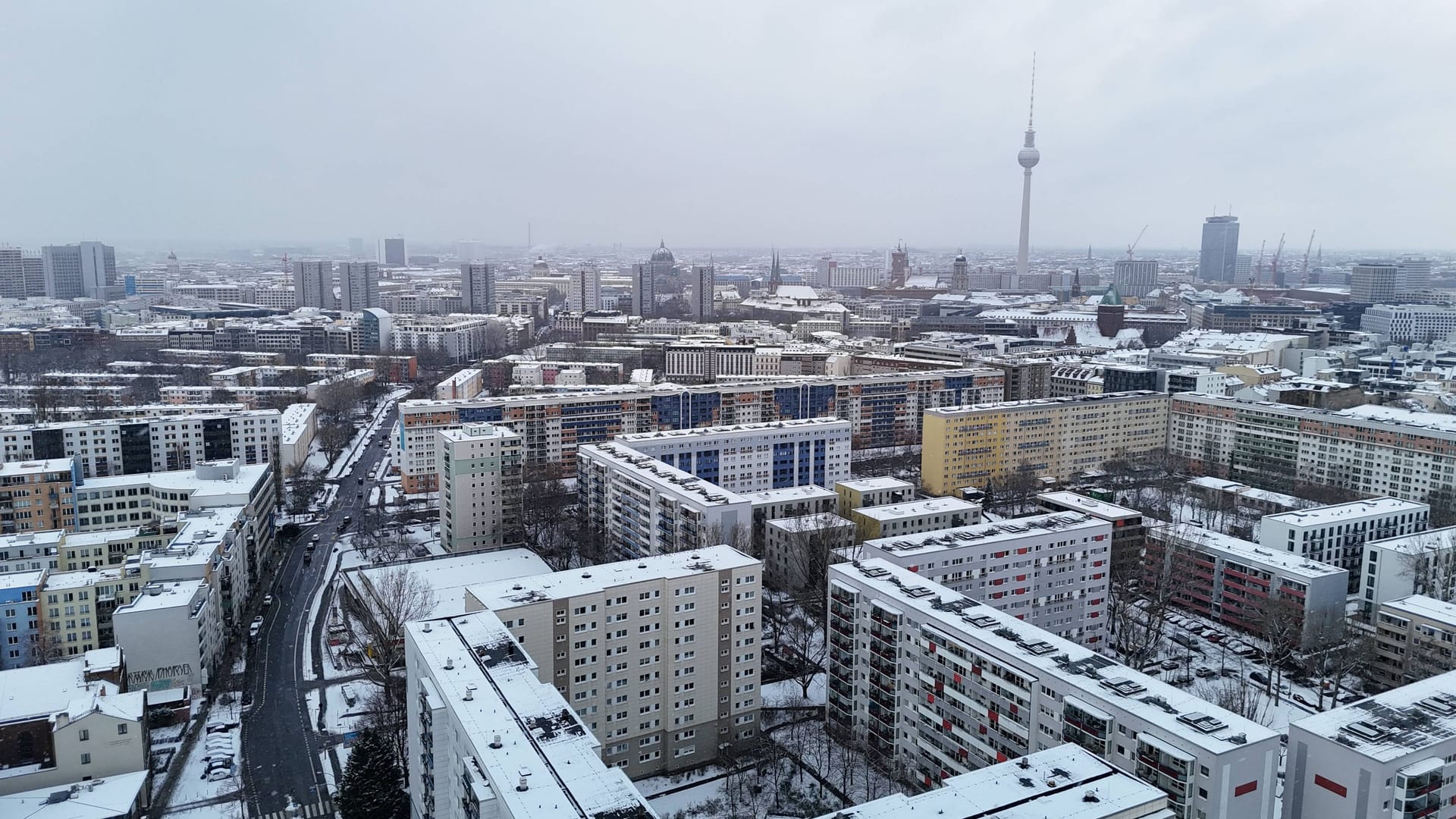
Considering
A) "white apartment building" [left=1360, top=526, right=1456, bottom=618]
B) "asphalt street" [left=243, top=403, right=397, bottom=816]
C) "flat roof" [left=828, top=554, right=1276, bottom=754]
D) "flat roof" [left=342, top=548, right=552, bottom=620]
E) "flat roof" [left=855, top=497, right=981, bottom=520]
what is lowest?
"asphalt street" [left=243, top=403, right=397, bottom=816]

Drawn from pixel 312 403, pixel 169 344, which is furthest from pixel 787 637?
pixel 169 344

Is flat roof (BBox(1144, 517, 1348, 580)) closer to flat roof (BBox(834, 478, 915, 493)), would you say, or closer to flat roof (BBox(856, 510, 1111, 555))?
flat roof (BBox(856, 510, 1111, 555))

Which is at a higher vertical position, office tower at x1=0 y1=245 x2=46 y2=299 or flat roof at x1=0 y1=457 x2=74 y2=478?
office tower at x1=0 y1=245 x2=46 y2=299

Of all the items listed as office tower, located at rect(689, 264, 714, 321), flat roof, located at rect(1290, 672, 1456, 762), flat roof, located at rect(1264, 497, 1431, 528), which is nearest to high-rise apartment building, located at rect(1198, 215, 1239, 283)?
office tower, located at rect(689, 264, 714, 321)

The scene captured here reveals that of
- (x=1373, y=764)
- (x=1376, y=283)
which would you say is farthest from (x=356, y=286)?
(x=1376, y=283)

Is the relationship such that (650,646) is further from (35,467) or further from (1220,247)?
(1220,247)

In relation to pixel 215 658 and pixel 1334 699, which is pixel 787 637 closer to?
pixel 1334 699
